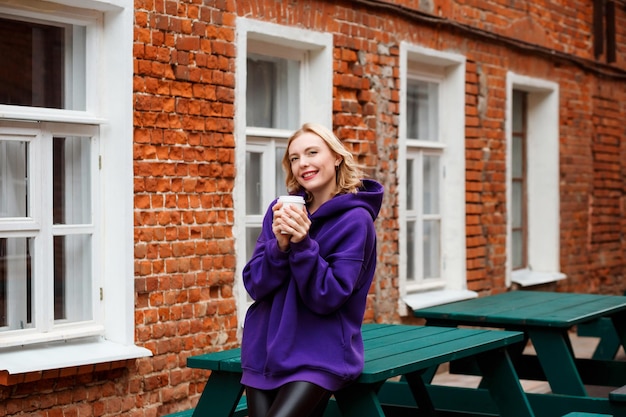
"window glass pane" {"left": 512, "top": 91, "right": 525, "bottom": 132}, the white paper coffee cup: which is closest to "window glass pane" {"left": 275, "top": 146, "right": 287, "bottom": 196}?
the white paper coffee cup

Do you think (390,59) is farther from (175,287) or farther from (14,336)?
(14,336)

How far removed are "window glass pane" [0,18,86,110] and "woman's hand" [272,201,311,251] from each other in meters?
1.96

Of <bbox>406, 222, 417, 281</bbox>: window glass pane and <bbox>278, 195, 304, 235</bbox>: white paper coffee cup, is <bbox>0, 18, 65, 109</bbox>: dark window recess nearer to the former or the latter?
<bbox>278, 195, 304, 235</bbox>: white paper coffee cup

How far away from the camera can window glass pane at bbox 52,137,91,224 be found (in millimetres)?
5219

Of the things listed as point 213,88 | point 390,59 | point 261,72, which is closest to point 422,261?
point 390,59

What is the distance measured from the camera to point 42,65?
5.16 meters

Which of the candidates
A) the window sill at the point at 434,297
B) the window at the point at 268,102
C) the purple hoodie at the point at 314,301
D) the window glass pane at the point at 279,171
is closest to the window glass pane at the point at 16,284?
the window at the point at 268,102

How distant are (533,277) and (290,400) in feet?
20.3

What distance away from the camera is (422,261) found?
8.14 meters

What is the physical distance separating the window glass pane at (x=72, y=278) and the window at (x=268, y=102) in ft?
3.18

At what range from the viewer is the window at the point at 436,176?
26.4ft

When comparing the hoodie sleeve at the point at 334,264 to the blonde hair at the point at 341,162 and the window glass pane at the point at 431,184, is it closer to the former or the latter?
the blonde hair at the point at 341,162

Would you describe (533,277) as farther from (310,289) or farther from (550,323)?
(310,289)

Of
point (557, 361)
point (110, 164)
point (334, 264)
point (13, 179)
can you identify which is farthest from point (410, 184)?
point (334, 264)
